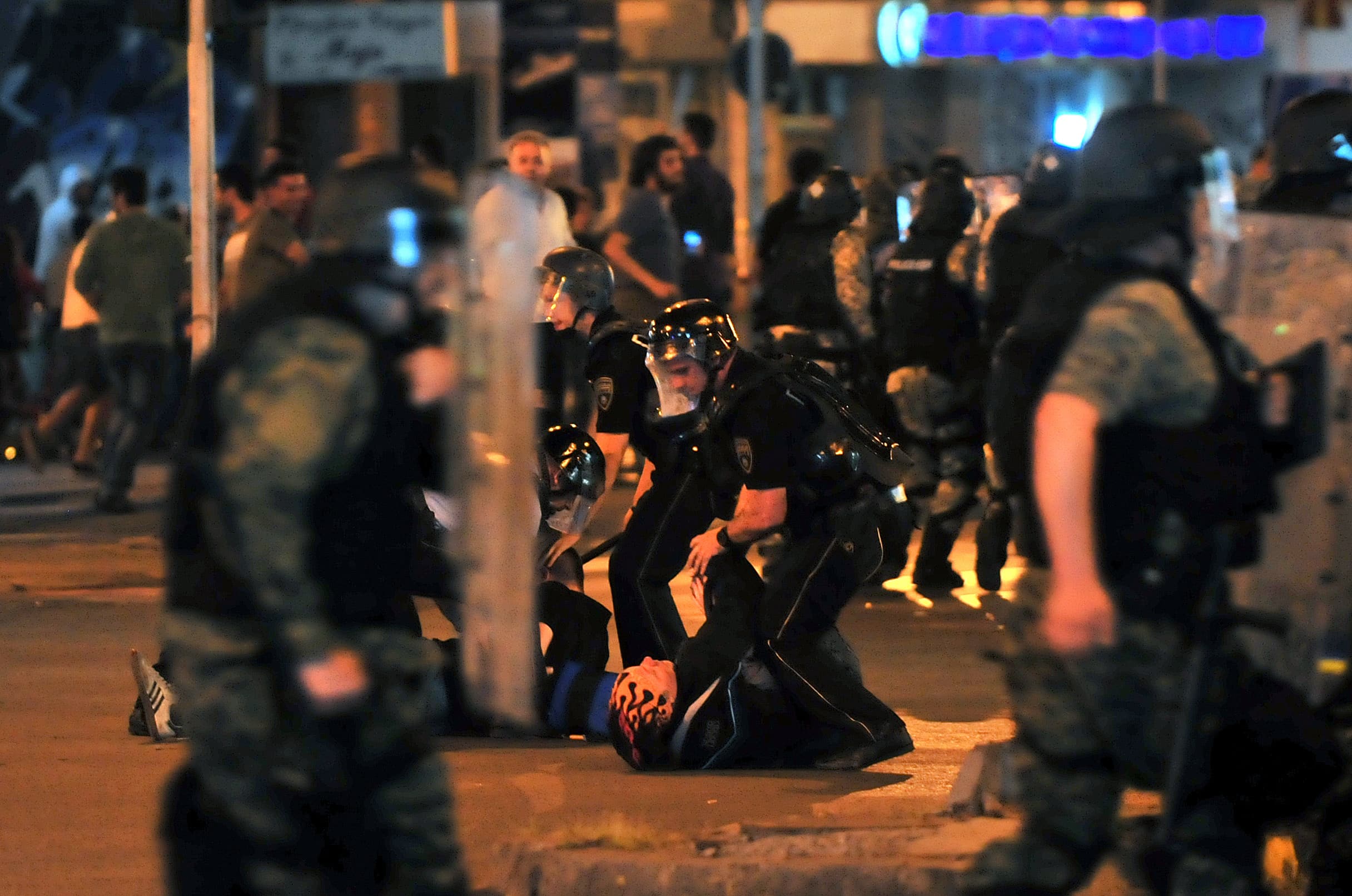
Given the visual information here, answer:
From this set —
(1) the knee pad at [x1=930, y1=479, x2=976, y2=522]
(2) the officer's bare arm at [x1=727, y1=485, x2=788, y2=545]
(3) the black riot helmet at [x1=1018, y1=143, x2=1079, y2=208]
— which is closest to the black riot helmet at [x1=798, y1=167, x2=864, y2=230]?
(1) the knee pad at [x1=930, y1=479, x2=976, y2=522]

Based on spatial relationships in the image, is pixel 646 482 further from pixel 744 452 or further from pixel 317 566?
pixel 317 566

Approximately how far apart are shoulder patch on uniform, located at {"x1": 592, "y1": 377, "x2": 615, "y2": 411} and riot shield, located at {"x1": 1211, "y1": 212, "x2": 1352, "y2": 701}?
328 cm

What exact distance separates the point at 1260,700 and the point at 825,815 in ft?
6.64

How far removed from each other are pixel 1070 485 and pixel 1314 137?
8.75 ft

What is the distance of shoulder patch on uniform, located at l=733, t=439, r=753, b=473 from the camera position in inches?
276

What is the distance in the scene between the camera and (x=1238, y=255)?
491cm

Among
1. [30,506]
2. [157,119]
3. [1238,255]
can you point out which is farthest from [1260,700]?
[157,119]

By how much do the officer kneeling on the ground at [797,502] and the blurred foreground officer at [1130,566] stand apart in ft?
8.66

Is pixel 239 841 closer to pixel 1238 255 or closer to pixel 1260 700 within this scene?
pixel 1260 700

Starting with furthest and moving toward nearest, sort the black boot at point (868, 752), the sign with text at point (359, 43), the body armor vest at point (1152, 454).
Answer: the sign with text at point (359, 43)
the black boot at point (868, 752)
the body armor vest at point (1152, 454)

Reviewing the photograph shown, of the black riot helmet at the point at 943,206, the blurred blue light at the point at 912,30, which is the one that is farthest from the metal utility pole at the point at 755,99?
the blurred blue light at the point at 912,30

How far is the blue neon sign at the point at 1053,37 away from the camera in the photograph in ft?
96.9

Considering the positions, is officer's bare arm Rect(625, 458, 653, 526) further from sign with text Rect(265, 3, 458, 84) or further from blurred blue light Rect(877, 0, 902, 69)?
blurred blue light Rect(877, 0, 902, 69)

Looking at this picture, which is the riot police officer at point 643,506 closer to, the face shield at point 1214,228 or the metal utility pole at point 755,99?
the face shield at point 1214,228
